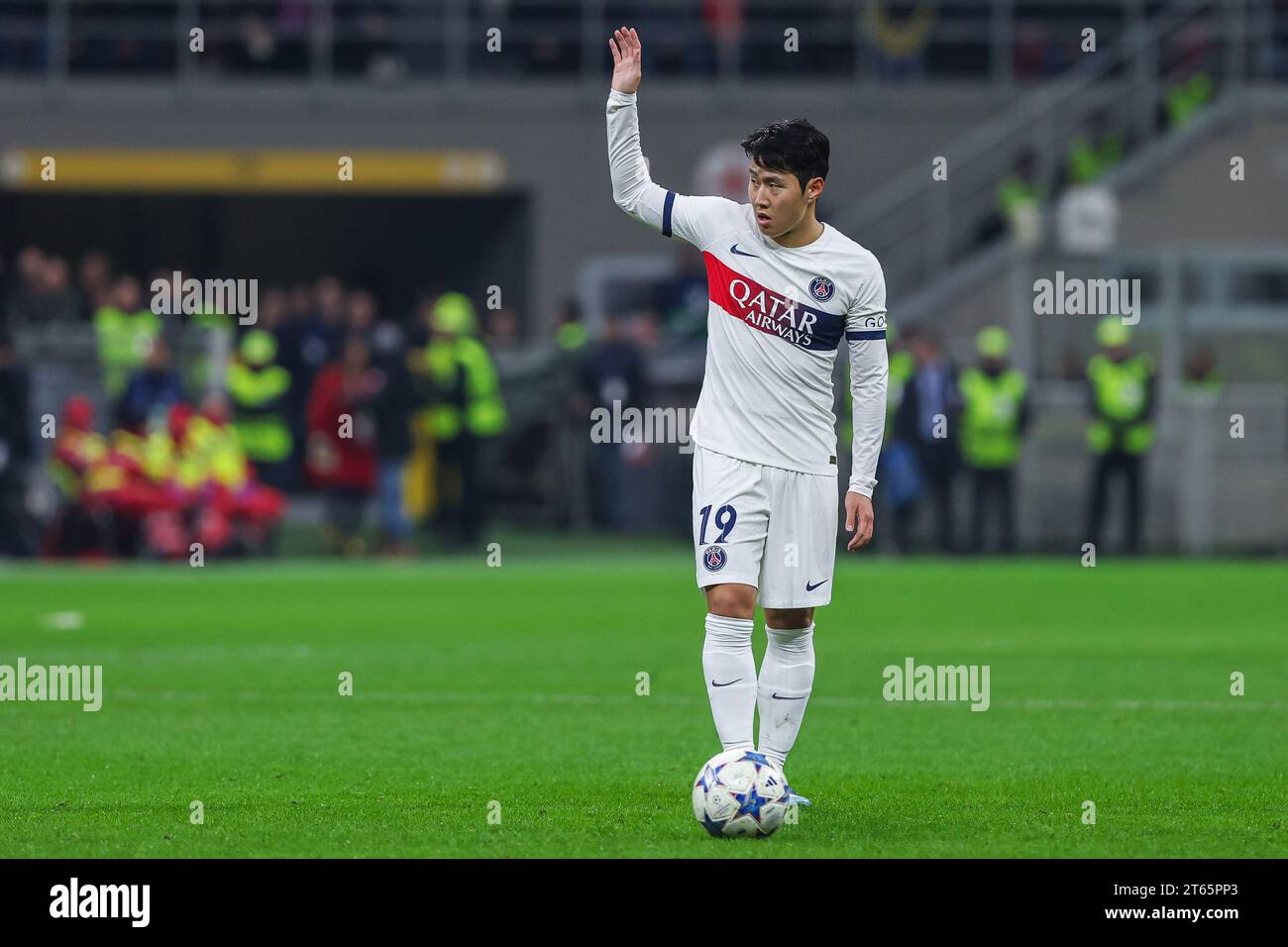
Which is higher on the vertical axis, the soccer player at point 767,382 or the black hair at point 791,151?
the black hair at point 791,151

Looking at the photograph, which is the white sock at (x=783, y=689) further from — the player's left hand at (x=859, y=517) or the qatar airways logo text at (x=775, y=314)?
the qatar airways logo text at (x=775, y=314)

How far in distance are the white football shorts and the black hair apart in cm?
94

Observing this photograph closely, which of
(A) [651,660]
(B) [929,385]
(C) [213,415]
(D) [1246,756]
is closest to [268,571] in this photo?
(C) [213,415]

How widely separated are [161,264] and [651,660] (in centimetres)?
2344

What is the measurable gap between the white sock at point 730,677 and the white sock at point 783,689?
0.29m

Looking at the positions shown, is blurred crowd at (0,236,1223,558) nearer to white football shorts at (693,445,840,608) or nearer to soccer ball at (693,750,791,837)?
white football shorts at (693,445,840,608)

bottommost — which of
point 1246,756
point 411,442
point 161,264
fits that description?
point 1246,756

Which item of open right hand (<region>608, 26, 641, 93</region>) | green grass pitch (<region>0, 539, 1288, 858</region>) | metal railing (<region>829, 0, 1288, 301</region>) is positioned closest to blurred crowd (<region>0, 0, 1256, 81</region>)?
metal railing (<region>829, 0, 1288, 301</region>)

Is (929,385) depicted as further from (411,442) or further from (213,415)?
(213,415)

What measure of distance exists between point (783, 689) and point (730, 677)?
0.40 metres

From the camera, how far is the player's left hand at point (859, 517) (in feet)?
25.0

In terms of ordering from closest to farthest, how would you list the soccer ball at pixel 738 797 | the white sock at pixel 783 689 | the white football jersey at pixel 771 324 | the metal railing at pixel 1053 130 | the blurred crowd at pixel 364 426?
the soccer ball at pixel 738 797 < the white football jersey at pixel 771 324 < the white sock at pixel 783 689 < the blurred crowd at pixel 364 426 < the metal railing at pixel 1053 130

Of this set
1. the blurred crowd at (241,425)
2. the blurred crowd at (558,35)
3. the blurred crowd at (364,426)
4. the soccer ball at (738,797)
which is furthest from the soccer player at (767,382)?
the blurred crowd at (558,35)
